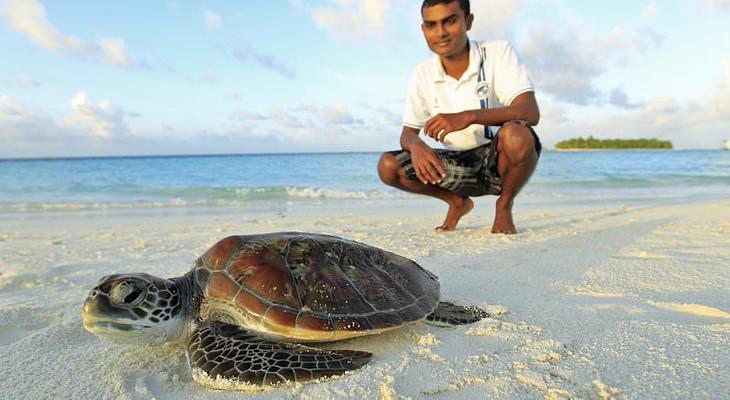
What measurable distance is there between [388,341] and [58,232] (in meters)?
5.09

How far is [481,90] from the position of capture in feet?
12.8

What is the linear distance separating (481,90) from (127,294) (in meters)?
3.15

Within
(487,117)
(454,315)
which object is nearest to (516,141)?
(487,117)

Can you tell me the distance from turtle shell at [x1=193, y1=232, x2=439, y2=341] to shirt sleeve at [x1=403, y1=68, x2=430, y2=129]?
2429 millimetres

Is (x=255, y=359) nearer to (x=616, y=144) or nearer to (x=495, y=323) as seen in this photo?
(x=495, y=323)

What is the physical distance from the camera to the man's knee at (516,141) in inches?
151

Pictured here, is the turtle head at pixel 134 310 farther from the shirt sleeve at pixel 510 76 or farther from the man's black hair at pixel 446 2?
the shirt sleeve at pixel 510 76

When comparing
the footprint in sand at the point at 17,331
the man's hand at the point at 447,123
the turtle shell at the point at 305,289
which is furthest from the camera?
the man's hand at the point at 447,123

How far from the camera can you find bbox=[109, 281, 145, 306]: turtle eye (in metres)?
1.64

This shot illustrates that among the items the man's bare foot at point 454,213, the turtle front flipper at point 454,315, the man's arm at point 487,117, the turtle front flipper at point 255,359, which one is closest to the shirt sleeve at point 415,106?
the man's arm at point 487,117

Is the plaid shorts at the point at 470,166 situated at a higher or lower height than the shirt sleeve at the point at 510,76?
lower

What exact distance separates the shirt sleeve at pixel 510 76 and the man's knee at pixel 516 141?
0.25 metres

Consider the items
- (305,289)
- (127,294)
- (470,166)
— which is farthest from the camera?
(470,166)

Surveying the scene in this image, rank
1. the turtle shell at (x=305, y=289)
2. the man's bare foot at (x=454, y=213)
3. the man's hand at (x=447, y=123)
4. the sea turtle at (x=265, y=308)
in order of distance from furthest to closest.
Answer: the man's bare foot at (x=454, y=213)
the man's hand at (x=447, y=123)
the turtle shell at (x=305, y=289)
the sea turtle at (x=265, y=308)
